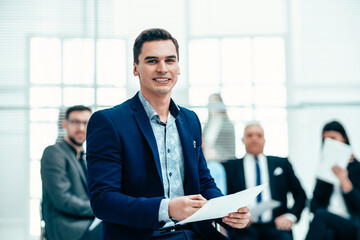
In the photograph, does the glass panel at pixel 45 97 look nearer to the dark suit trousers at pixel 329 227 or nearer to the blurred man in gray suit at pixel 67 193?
the blurred man in gray suit at pixel 67 193

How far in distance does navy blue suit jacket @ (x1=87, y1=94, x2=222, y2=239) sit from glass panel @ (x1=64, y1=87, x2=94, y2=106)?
3.82m

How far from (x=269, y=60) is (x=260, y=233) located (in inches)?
101

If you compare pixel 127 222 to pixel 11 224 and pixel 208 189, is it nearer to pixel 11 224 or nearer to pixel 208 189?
pixel 208 189

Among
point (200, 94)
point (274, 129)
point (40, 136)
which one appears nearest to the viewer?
point (40, 136)

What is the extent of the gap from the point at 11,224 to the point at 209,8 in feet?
11.5

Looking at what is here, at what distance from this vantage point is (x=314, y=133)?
5.38m

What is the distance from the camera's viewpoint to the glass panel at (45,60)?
5.41 m

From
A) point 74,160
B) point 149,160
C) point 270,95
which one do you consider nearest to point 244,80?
point 270,95

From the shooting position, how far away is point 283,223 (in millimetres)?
3762

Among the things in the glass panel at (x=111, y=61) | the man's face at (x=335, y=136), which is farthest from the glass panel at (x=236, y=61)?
the man's face at (x=335, y=136)

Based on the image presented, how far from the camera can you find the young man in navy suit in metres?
1.42

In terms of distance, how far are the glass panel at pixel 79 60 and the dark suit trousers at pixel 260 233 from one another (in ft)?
8.86

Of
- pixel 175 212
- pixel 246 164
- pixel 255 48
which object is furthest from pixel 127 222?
pixel 255 48

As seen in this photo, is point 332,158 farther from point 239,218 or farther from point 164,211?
point 164,211
